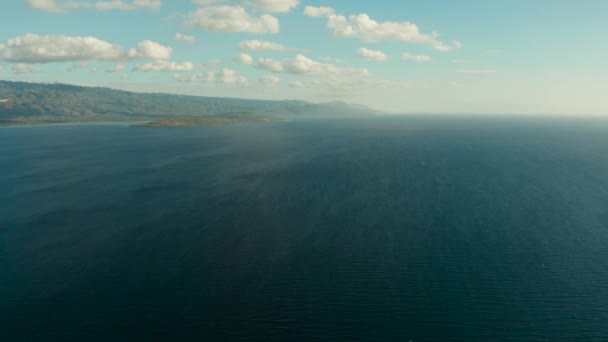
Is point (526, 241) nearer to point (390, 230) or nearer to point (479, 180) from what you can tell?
point (390, 230)

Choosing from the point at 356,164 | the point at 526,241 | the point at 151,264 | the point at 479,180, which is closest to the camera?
the point at 151,264

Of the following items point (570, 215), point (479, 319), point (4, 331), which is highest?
point (570, 215)

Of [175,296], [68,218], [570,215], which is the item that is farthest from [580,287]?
[68,218]

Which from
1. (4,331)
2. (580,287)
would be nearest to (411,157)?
(580,287)

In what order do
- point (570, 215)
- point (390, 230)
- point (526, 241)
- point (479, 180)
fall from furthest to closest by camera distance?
point (479, 180) < point (570, 215) < point (390, 230) < point (526, 241)

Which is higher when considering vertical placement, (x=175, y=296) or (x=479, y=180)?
(x=479, y=180)

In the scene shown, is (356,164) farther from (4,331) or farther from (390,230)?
(4,331)

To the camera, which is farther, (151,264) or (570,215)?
(570,215)
